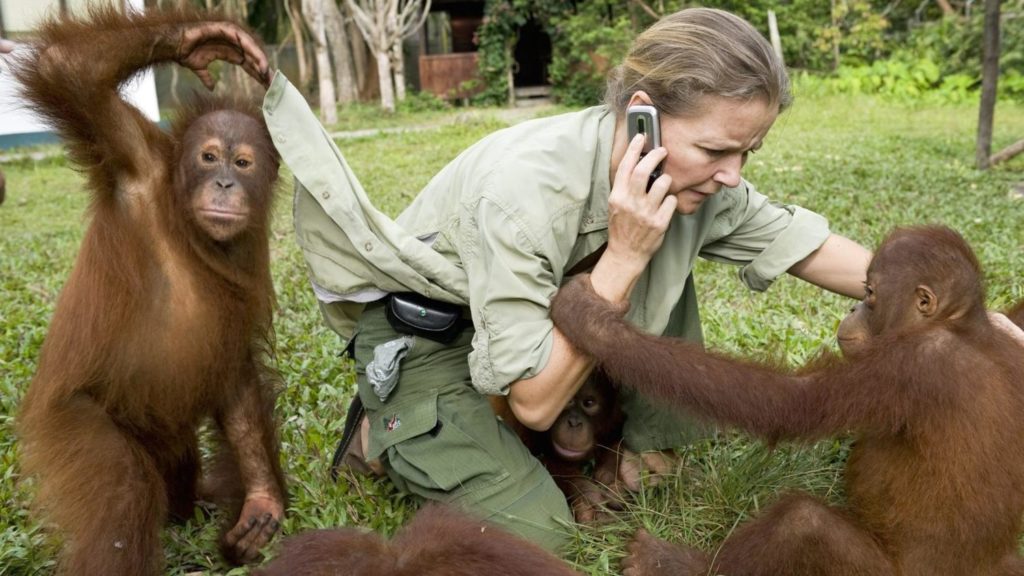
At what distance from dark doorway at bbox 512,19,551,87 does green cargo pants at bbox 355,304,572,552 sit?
67.5 ft

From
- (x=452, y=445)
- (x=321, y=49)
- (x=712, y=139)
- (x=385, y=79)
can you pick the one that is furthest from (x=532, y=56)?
(x=712, y=139)

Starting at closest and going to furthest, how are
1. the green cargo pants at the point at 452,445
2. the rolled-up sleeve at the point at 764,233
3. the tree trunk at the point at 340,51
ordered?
the green cargo pants at the point at 452,445 < the rolled-up sleeve at the point at 764,233 < the tree trunk at the point at 340,51

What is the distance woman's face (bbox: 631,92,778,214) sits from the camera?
8.69 ft

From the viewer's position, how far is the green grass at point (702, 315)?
9.98 feet

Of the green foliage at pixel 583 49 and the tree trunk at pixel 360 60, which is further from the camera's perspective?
the tree trunk at pixel 360 60

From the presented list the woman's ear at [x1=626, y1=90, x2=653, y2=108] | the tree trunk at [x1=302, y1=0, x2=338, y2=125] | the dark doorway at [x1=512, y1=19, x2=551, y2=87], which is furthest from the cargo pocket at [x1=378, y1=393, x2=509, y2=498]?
the dark doorway at [x1=512, y1=19, x2=551, y2=87]

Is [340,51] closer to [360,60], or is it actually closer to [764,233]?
[360,60]

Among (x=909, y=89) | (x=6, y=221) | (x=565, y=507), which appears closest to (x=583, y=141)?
(x=565, y=507)

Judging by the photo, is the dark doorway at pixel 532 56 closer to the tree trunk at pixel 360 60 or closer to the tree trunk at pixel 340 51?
the tree trunk at pixel 360 60

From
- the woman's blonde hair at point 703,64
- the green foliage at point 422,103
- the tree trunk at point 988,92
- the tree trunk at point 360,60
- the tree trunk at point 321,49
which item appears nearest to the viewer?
the woman's blonde hair at point 703,64

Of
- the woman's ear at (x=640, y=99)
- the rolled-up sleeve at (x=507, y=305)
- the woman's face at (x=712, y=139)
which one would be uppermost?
the woman's ear at (x=640, y=99)

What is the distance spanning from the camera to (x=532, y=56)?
24.0 m

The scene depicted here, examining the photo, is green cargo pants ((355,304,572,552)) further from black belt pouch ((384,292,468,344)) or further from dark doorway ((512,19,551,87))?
dark doorway ((512,19,551,87))

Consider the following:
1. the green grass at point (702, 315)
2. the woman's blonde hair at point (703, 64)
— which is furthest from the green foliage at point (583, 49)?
the woman's blonde hair at point (703, 64)
